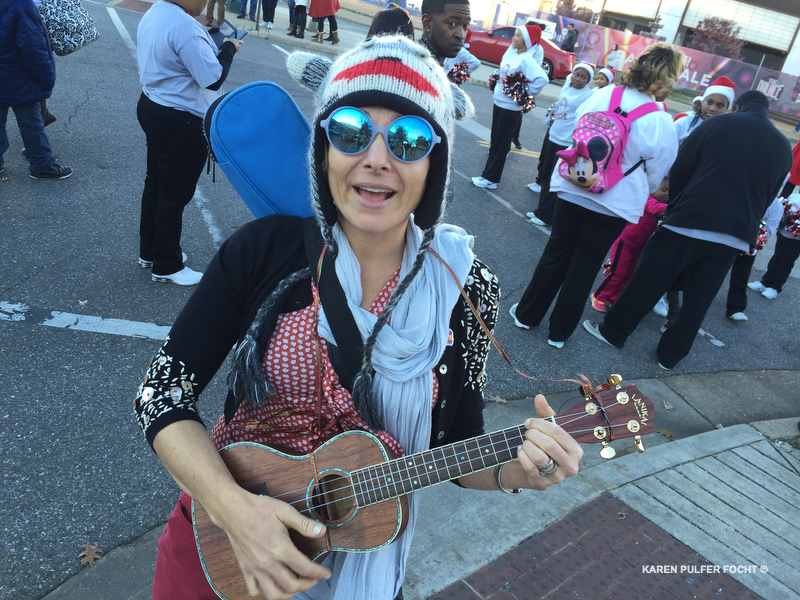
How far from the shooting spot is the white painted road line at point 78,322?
3.55 metres

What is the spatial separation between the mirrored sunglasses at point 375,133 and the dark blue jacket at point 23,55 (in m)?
4.78

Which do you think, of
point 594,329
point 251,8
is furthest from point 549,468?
point 251,8

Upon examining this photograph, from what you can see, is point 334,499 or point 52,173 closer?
point 334,499

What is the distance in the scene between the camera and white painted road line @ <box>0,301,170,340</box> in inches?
140

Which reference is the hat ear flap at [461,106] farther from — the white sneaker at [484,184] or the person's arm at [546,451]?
the white sneaker at [484,184]

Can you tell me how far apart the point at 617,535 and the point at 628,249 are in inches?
128

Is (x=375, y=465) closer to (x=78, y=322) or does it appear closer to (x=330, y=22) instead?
(x=78, y=322)

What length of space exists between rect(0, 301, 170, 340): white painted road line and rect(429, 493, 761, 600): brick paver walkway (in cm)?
249

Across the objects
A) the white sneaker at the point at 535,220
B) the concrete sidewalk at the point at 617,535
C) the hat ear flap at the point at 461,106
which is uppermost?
the hat ear flap at the point at 461,106

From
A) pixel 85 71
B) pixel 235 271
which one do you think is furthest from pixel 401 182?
pixel 85 71

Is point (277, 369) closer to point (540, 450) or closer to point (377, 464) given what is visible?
point (377, 464)

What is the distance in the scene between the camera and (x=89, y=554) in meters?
2.31

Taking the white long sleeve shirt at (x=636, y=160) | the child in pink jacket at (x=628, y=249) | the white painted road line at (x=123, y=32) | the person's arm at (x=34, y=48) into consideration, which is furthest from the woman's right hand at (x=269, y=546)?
the white painted road line at (x=123, y=32)

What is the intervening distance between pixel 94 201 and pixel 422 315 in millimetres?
4840
